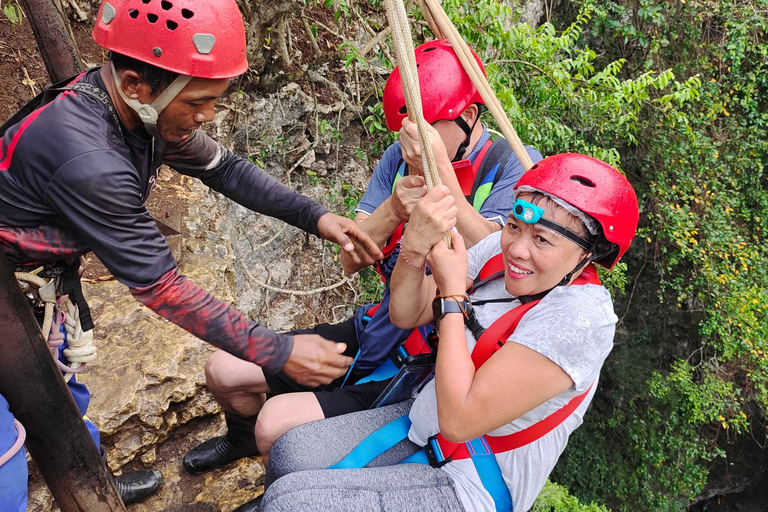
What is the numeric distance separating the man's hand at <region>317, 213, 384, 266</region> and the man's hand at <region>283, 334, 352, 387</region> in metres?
0.63

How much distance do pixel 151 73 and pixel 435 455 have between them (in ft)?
5.21

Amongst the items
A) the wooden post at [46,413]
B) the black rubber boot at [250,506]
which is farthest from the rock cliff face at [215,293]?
the wooden post at [46,413]

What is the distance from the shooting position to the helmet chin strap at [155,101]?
65.1 inches

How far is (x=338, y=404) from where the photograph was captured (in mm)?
2211

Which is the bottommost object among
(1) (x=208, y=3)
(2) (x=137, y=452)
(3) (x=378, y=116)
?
(2) (x=137, y=452)

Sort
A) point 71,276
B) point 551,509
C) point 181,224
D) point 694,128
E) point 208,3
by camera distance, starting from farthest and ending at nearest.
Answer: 1. point 694,128
2. point 181,224
3. point 551,509
4. point 71,276
5. point 208,3

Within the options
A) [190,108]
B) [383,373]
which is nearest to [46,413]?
[190,108]

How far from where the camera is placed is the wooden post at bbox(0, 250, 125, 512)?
1618 mm

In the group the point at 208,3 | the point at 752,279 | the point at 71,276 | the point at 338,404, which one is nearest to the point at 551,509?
the point at 338,404

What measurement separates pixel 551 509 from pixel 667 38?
771 centimetres

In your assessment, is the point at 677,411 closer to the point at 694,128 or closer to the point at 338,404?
the point at 694,128

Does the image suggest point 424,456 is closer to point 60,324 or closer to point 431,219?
point 431,219

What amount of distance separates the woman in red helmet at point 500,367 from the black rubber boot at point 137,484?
1001mm

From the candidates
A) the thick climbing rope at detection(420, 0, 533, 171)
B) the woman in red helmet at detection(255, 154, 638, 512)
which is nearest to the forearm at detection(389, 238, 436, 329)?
the woman in red helmet at detection(255, 154, 638, 512)
